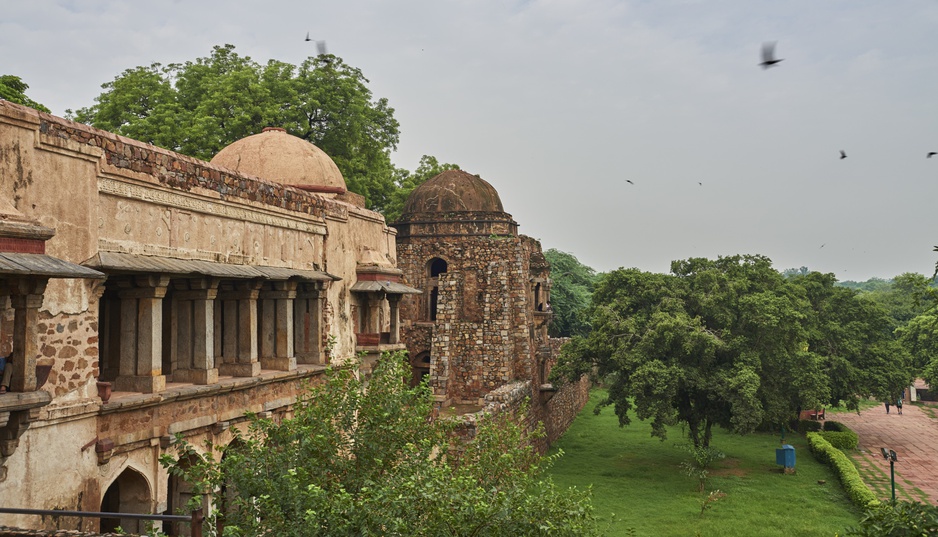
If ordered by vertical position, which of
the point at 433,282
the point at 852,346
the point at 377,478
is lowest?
the point at 377,478

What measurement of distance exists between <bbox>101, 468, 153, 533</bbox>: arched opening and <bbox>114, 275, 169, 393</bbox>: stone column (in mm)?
923

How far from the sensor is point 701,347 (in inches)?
818

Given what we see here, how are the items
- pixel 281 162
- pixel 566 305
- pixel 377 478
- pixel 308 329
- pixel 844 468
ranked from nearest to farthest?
pixel 377 478, pixel 308 329, pixel 281 162, pixel 844 468, pixel 566 305

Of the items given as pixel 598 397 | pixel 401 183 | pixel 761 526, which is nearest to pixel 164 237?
pixel 761 526

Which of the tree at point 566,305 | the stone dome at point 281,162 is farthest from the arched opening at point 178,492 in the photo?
the tree at point 566,305

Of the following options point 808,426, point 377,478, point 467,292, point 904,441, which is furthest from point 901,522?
point 904,441

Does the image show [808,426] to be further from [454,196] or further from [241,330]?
[241,330]

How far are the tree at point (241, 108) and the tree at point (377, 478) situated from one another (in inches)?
605

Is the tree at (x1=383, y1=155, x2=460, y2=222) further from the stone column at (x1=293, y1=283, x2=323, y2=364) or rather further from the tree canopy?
the stone column at (x1=293, y1=283, x2=323, y2=364)

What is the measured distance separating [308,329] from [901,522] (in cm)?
789

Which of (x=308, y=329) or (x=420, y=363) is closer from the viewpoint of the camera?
(x=308, y=329)

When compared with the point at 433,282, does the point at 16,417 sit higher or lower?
lower

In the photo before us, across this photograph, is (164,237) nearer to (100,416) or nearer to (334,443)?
(100,416)

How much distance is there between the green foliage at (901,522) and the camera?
674 cm
